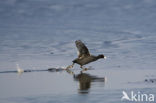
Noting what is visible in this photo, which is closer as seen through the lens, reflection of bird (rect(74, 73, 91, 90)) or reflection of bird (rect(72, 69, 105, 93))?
reflection of bird (rect(72, 69, 105, 93))

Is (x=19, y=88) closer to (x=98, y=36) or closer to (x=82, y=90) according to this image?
(x=82, y=90)

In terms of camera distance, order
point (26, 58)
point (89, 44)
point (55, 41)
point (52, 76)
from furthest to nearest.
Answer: point (55, 41), point (89, 44), point (26, 58), point (52, 76)

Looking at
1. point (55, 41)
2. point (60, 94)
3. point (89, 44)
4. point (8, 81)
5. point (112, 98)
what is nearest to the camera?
point (112, 98)

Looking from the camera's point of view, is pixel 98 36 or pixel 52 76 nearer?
pixel 52 76

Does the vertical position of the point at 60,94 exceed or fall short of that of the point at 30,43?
it falls short

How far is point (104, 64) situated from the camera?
27.5 meters

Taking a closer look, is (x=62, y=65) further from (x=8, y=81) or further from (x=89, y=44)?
(x=89, y=44)

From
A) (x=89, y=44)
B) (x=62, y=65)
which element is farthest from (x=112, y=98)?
(x=89, y=44)

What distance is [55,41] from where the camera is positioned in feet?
134

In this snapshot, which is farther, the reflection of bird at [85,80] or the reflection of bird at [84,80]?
the reflection of bird at [84,80]

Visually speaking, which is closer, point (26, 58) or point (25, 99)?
point (25, 99)

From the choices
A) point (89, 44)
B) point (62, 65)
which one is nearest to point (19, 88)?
point (62, 65)

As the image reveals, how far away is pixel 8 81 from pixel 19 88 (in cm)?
244

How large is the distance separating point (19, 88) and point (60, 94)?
7.99 ft
